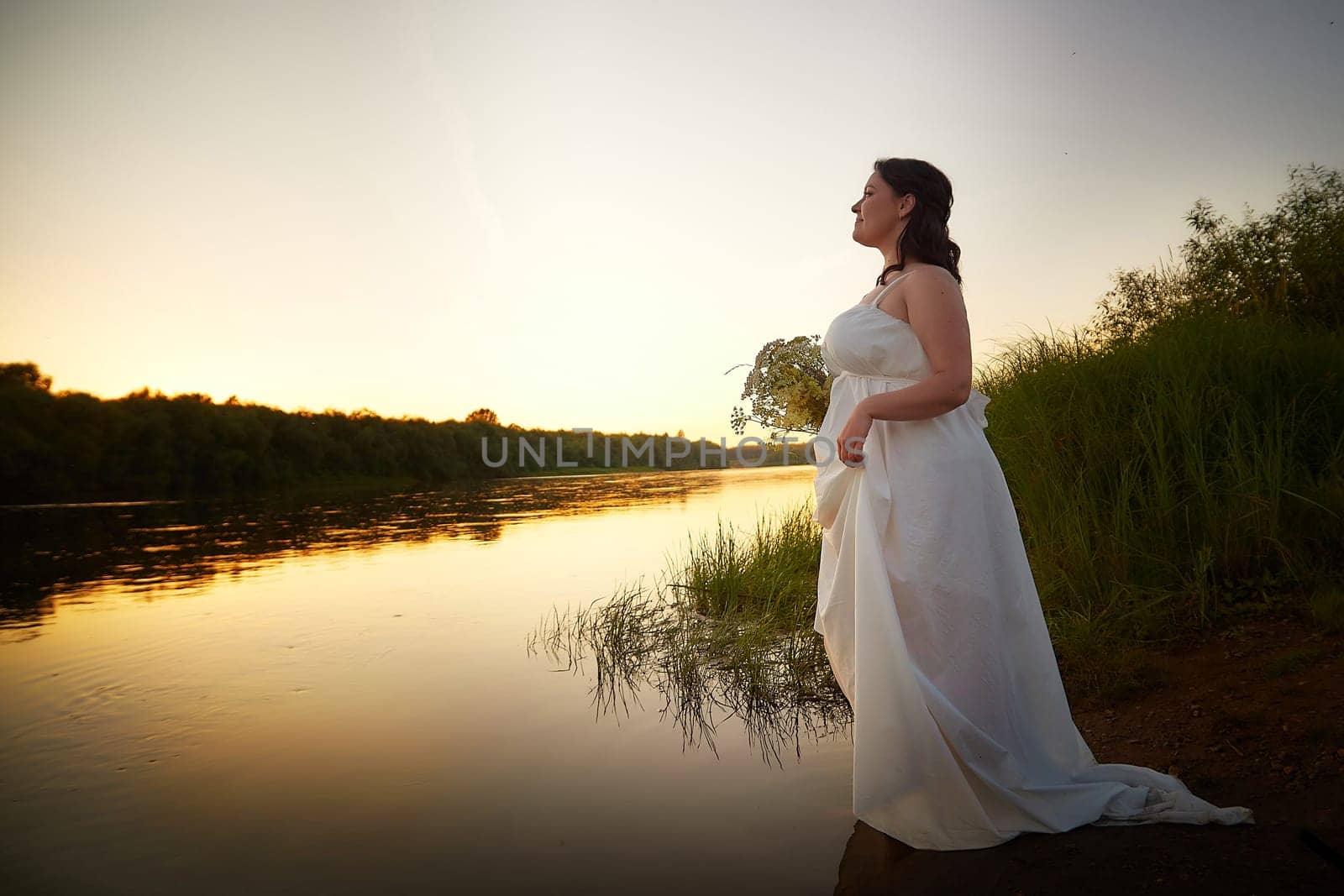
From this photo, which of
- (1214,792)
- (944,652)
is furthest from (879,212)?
(1214,792)

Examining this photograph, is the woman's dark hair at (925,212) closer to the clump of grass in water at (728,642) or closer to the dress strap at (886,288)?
the dress strap at (886,288)

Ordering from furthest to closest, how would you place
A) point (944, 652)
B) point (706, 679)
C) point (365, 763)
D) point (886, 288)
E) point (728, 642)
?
point (728, 642) < point (706, 679) < point (365, 763) < point (886, 288) < point (944, 652)

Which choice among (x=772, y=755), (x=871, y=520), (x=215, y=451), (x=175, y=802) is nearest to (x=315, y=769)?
(x=175, y=802)

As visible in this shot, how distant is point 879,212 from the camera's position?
249 centimetres

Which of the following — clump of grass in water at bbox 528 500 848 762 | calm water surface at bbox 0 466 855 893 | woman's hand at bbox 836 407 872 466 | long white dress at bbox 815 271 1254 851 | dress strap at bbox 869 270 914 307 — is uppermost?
dress strap at bbox 869 270 914 307

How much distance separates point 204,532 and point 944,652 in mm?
20544

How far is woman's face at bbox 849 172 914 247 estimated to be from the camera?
2.47m

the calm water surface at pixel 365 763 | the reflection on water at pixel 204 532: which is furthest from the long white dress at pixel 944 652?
the reflection on water at pixel 204 532

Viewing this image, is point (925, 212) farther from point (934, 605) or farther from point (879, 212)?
point (934, 605)

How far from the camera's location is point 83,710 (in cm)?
481

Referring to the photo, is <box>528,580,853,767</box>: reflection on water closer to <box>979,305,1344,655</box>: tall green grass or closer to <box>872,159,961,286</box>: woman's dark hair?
<box>979,305,1344,655</box>: tall green grass

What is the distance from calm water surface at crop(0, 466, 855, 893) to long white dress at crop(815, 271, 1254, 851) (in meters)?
0.59

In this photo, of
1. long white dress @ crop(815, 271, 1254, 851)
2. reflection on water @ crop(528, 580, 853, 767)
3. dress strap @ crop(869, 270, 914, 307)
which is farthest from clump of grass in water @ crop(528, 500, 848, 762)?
dress strap @ crop(869, 270, 914, 307)

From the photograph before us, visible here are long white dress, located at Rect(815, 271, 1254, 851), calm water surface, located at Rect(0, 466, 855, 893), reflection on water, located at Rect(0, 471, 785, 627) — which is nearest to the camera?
long white dress, located at Rect(815, 271, 1254, 851)
